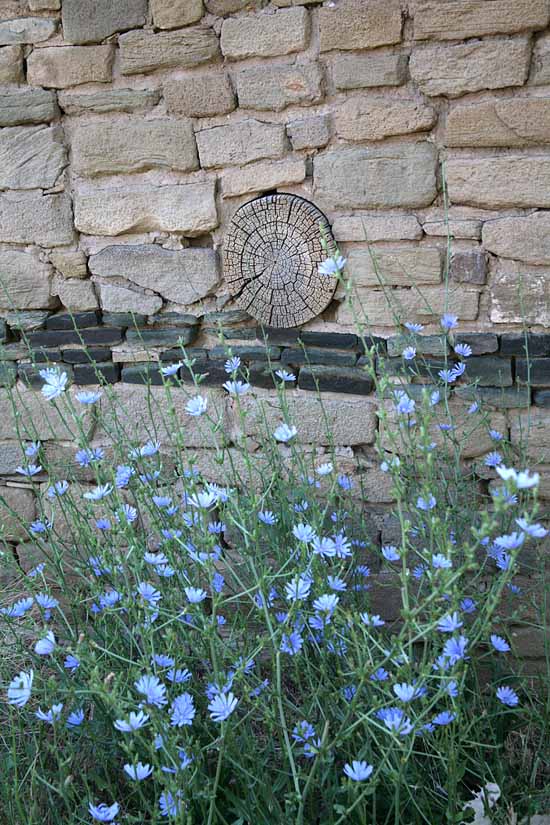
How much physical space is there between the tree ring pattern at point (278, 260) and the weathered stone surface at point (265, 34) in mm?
450

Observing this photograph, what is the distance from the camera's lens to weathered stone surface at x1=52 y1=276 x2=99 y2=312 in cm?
295

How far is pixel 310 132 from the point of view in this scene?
2588mm

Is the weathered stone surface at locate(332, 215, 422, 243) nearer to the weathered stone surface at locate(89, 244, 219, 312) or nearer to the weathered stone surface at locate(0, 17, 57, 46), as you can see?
the weathered stone surface at locate(89, 244, 219, 312)

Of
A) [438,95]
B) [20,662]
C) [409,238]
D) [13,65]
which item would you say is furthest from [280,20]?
[20,662]

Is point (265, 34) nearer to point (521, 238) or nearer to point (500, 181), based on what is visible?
point (500, 181)

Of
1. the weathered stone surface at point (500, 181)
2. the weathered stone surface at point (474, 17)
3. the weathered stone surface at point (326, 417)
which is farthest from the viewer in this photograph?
the weathered stone surface at point (326, 417)

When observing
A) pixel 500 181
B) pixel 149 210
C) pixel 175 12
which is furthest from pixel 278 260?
pixel 175 12

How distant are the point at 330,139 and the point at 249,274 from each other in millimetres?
499

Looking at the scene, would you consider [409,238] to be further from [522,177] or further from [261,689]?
[261,689]

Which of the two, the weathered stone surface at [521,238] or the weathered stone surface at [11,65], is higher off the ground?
the weathered stone surface at [11,65]

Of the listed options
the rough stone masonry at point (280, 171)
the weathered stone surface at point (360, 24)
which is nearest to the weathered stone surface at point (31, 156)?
the rough stone masonry at point (280, 171)

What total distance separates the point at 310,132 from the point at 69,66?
2.89 ft

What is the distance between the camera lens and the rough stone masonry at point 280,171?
2.43 m

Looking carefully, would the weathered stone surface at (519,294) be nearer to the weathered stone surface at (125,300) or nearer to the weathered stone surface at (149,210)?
the weathered stone surface at (149,210)
